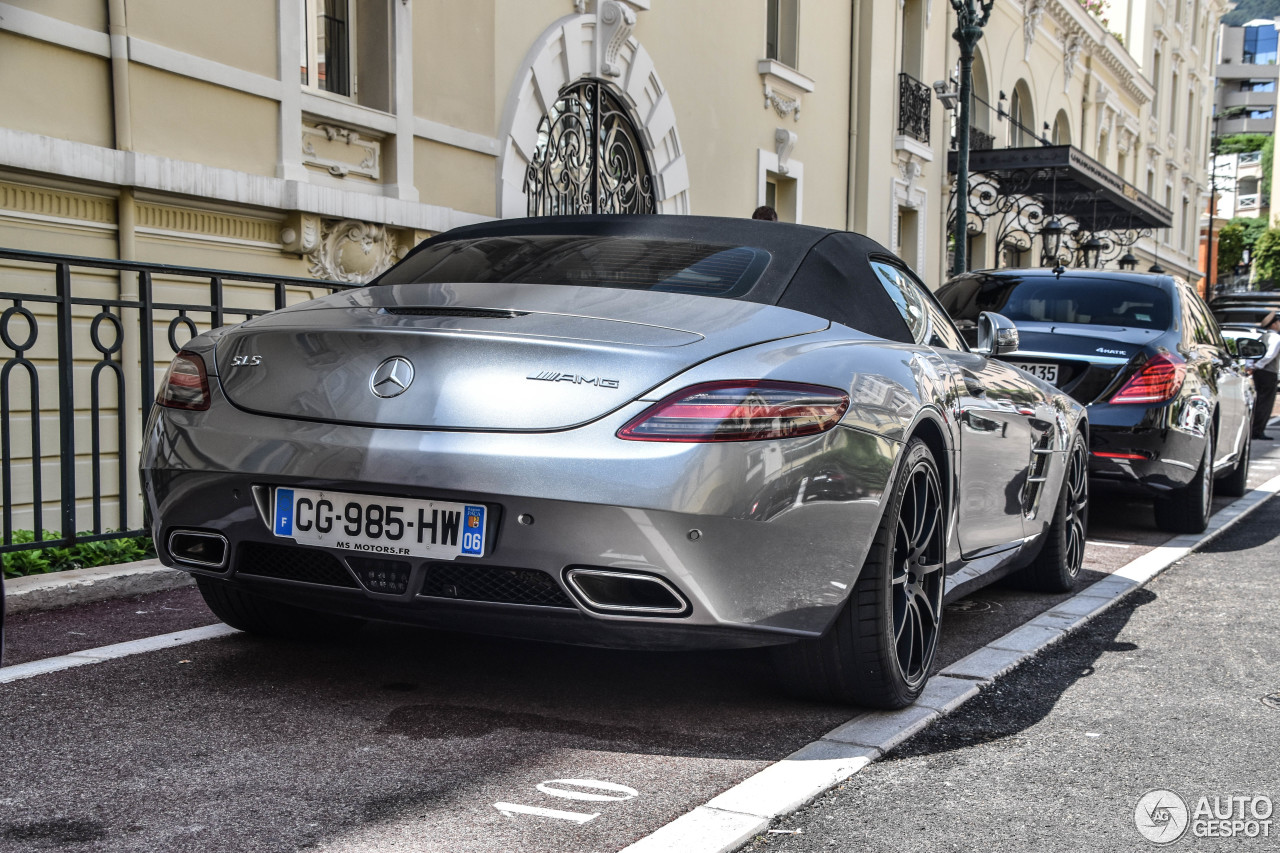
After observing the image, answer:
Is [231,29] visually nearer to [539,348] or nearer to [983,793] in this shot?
[539,348]

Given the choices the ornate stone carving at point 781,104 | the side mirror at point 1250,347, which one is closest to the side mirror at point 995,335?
the side mirror at point 1250,347

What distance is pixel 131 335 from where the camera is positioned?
769 cm

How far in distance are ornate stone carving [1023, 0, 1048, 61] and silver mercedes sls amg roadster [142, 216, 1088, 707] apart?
23.9 metres

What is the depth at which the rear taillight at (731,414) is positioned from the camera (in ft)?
10.4

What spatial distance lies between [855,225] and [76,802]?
55.0ft

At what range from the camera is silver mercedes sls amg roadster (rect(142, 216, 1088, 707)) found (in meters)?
3.18

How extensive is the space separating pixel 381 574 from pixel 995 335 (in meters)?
3.07

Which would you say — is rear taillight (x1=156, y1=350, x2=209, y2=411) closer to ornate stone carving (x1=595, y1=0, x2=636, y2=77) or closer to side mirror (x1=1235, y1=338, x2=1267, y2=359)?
ornate stone carving (x1=595, y1=0, x2=636, y2=77)

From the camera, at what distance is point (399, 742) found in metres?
3.32

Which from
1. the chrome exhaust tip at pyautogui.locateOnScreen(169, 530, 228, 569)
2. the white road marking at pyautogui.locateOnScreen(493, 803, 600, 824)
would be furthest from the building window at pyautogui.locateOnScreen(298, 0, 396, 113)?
the white road marking at pyautogui.locateOnScreen(493, 803, 600, 824)

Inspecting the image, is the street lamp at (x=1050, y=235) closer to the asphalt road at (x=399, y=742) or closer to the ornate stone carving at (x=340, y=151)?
the ornate stone carving at (x=340, y=151)

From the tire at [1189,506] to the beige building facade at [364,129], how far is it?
355cm

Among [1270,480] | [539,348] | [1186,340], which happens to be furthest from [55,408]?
[1270,480]

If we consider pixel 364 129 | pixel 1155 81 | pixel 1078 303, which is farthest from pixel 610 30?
pixel 1155 81
